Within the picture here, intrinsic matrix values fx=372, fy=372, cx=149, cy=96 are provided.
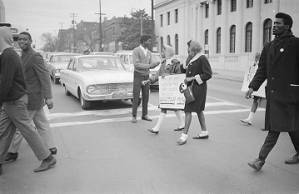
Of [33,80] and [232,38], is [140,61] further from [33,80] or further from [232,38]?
[232,38]

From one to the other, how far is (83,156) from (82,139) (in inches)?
44.8

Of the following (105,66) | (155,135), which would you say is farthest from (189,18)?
(155,135)

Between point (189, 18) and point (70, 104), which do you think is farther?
point (189, 18)

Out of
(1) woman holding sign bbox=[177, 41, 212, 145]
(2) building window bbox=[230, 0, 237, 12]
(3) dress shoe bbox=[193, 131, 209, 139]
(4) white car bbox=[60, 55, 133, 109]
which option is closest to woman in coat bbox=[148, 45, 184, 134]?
(1) woman holding sign bbox=[177, 41, 212, 145]

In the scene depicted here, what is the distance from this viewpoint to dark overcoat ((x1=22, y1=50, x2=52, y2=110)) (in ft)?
17.3

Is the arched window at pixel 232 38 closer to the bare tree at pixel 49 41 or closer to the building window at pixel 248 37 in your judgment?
the building window at pixel 248 37

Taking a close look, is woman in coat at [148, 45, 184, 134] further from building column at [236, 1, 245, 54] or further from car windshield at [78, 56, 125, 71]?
building column at [236, 1, 245, 54]

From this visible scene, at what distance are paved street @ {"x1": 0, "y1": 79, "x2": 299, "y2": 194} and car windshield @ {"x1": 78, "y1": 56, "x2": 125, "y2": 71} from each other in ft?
11.1

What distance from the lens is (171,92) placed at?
23.0ft

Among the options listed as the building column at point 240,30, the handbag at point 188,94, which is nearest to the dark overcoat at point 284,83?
the handbag at point 188,94

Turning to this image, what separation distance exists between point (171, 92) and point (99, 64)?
198 inches

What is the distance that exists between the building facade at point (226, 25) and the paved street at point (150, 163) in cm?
2221

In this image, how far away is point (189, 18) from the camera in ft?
157

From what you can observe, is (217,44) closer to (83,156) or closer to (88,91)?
(88,91)
